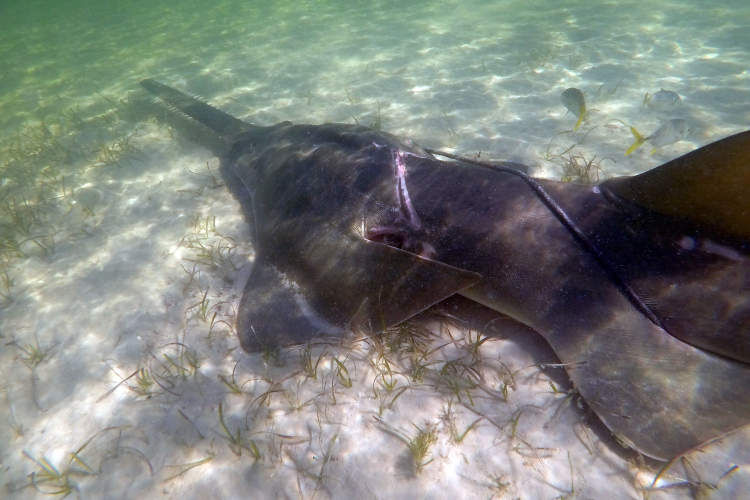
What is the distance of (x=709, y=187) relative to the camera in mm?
2521

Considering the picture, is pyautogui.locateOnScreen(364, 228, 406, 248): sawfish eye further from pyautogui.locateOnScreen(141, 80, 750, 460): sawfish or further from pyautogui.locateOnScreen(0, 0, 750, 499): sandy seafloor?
pyautogui.locateOnScreen(0, 0, 750, 499): sandy seafloor

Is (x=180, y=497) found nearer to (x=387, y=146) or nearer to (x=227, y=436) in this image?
(x=227, y=436)

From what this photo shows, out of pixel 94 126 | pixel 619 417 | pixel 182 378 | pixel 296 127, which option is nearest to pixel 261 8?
pixel 94 126

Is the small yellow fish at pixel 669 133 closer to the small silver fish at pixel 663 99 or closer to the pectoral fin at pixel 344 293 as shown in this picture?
the small silver fish at pixel 663 99

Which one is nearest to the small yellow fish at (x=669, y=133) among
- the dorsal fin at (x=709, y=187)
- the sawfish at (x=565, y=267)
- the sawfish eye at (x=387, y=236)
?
the dorsal fin at (x=709, y=187)

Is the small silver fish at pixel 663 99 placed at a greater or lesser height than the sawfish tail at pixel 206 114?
lesser

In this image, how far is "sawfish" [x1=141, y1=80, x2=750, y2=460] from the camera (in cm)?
246

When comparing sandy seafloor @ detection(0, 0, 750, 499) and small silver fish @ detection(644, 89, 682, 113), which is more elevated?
small silver fish @ detection(644, 89, 682, 113)

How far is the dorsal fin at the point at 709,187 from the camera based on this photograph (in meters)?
2.42

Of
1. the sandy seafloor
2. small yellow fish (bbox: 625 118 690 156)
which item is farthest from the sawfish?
small yellow fish (bbox: 625 118 690 156)

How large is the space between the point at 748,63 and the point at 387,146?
34.5 feet

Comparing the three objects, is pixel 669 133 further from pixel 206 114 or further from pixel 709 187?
pixel 206 114

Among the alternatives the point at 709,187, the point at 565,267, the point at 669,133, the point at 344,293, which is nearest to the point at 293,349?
the point at 344,293

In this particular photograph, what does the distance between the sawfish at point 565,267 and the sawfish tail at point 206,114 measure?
3.02m
